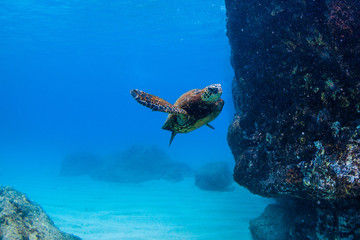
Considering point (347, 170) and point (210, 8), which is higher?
point (210, 8)

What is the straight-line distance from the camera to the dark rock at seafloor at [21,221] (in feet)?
14.8

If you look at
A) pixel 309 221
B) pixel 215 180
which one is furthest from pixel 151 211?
pixel 309 221

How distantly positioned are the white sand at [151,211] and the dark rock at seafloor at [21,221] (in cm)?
274

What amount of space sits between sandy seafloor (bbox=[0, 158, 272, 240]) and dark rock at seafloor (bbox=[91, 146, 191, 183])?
2.98 meters

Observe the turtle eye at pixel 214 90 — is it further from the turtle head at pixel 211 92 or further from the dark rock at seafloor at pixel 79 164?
the dark rock at seafloor at pixel 79 164

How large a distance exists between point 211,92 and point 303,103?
162 centimetres

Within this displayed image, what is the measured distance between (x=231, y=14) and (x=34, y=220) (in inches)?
305

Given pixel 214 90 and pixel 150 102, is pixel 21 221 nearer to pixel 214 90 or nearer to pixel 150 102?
pixel 150 102

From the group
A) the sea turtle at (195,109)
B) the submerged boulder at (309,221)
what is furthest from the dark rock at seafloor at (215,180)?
the sea turtle at (195,109)

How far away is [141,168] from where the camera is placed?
21594mm

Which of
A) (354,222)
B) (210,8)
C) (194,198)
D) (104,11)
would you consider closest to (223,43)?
(210,8)

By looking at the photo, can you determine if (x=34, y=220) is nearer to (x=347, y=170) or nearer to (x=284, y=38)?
(x=347, y=170)

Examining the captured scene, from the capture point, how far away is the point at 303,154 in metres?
3.58

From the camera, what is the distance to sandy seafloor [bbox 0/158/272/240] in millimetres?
7979
